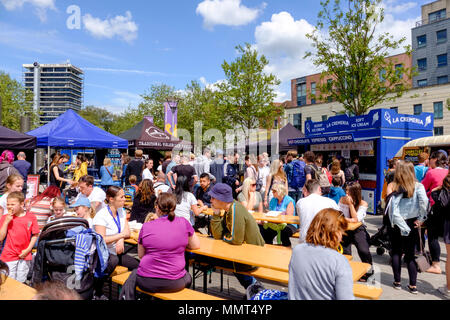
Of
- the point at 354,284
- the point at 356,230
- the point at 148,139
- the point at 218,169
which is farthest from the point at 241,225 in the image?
the point at 148,139

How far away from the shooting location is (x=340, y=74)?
596 inches

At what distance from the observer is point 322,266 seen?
2.15 meters

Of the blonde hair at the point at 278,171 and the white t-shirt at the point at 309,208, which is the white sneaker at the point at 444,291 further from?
the blonde hair at the point at 278,171

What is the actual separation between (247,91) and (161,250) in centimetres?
1742

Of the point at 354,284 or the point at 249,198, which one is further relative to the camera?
the point at 249,198

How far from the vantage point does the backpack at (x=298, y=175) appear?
818 cm

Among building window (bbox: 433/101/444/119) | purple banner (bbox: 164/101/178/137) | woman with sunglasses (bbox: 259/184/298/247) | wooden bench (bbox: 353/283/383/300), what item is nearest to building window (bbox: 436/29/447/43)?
building window (bbox: 433/101/444/119)

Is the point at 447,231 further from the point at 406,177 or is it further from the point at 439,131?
the point at 439,131

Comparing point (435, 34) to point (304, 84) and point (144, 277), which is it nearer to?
point (304, 84)

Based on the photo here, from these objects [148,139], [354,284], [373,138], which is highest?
[148,139]

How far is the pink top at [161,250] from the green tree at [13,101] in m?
36.8

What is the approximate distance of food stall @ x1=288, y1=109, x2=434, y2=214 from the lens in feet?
33.0

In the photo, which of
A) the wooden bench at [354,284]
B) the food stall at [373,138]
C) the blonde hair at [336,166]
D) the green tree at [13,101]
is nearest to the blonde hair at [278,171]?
the blonde hair at [336,166]
